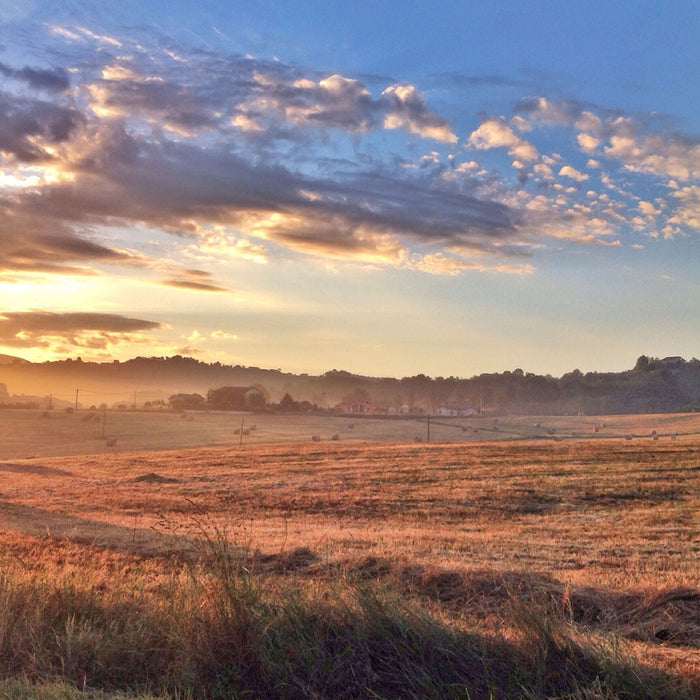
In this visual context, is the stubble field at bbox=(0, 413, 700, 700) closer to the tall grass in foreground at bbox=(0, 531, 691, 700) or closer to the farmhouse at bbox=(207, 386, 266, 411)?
the tall grass in foreground at bbox=(0, 531, 691, 700)

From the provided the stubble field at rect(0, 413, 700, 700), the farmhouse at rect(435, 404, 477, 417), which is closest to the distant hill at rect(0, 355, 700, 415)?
the farmhouse at rect(435, 404, 477, 417)

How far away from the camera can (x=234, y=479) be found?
36.8 m

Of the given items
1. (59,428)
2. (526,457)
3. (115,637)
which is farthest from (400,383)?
(115,637)

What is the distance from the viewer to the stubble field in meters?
6.71

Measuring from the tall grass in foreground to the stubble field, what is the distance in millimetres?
32

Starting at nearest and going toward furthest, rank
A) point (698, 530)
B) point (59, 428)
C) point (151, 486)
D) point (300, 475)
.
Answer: point (698, 530) < point (151, 486) < point (300, 475) < point (59, 428)

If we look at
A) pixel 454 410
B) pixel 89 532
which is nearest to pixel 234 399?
pixel 454 410

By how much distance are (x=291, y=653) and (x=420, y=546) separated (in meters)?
9.83

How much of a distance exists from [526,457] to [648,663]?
38.6m

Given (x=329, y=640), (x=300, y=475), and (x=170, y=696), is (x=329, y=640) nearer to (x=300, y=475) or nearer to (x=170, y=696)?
(x=170, y=696)

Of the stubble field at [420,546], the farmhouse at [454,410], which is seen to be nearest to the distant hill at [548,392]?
the farmhouse at [454,410]

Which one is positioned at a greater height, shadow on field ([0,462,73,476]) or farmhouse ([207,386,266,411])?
farmhouse ([207,386,266,411])

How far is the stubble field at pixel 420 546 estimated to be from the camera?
22.0ft

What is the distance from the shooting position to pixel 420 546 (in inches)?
643
